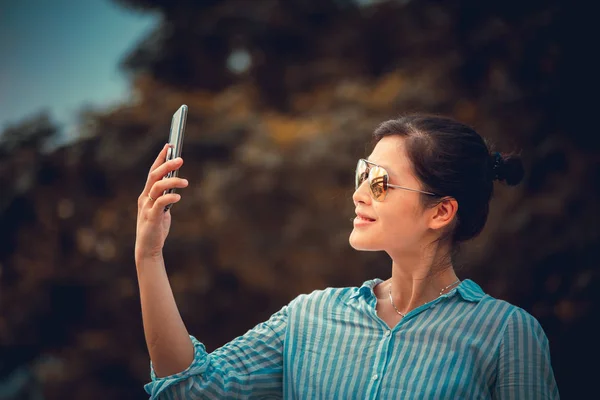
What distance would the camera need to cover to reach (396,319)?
62.5 inches

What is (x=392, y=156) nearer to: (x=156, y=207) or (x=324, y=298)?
(x=324, y=298)

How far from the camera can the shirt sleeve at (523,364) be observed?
4.56 ft

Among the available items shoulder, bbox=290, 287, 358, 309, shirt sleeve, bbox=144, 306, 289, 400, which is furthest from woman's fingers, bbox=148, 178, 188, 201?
shoulder, bbox=290, 287, 358, 309

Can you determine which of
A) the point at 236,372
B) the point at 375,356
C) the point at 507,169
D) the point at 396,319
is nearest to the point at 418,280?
the point at 396,319

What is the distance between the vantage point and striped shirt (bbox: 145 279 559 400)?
142cm

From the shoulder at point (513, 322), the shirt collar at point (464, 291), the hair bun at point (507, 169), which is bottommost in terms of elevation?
the shoulder at point (513, 322)

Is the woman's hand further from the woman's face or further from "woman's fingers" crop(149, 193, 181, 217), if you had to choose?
the woman's face

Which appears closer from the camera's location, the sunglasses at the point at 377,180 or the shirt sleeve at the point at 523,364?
the shirt sleeve at the point at 523,364

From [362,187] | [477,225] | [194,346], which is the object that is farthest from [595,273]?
[194,346]

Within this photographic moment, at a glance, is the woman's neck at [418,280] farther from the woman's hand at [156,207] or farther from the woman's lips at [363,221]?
the woman's hand at [156,207]

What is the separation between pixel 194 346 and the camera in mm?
1490

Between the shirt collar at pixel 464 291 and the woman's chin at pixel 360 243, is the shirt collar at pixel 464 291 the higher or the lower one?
the lower one

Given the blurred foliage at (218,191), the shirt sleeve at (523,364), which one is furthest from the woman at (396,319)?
the blurred foliage at (218,191)

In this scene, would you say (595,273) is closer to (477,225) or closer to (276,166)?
(477,225)
